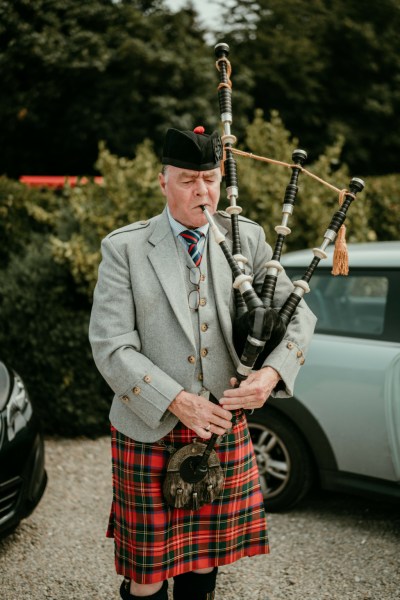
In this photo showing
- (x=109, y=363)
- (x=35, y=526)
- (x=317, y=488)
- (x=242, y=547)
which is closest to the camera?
(x=109, y=363)

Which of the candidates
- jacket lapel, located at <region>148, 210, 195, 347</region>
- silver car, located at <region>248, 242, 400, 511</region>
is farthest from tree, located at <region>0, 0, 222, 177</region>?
jacket lapel, located at <region>148, 210, 195, 347</region>

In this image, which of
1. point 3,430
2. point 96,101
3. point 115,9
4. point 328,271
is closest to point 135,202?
point 328,271

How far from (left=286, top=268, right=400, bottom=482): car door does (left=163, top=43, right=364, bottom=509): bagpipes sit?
3.93ft

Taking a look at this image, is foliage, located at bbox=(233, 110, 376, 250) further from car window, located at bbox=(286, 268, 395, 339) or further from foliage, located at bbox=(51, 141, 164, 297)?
car window, located at bbox=(286, 268, 395, 339)

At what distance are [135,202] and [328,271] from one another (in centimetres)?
191

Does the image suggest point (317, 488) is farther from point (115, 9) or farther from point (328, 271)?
point (115, 9)

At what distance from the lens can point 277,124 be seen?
20.1 ft

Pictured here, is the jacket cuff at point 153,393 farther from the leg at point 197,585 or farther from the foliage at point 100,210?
the foliage at point 100,210

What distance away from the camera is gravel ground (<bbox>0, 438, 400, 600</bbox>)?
9.41 ft

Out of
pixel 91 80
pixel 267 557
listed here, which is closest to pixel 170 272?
pixel 267 557

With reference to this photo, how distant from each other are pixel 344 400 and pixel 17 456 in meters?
1.65

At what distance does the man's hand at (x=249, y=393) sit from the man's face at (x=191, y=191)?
527 mm

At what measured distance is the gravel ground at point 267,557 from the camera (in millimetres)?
2869

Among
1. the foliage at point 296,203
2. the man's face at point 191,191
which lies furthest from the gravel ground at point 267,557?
the foliage at point 296,203
